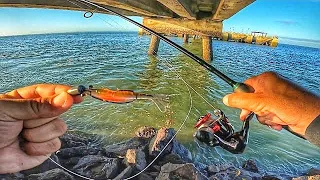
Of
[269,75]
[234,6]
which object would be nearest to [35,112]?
[269,75]

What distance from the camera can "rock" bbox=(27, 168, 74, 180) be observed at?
13.8 ft

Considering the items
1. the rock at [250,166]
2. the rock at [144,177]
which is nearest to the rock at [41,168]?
the rock at [144,177]

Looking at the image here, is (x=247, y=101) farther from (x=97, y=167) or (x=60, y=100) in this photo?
(x=97, y=167)

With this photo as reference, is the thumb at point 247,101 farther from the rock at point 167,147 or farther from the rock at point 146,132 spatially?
the rock at point 146,132

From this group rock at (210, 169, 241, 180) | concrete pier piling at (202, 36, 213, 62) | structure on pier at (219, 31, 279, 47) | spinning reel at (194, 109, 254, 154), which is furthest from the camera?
structure on pier at (219, 31, 279, 47)

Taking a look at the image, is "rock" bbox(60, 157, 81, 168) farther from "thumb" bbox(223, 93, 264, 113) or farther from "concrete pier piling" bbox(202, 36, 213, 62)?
"concrete pier piling" bbox(202, 36, 213, 62)

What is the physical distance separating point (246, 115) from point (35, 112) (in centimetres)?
109

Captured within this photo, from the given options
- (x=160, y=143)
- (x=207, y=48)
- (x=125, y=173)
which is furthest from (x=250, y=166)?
(x=207, y=48)

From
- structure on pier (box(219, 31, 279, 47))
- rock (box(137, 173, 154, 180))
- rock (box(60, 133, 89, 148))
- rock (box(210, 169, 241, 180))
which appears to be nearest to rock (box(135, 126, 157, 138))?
rock (box(60, 133, 89, 148))

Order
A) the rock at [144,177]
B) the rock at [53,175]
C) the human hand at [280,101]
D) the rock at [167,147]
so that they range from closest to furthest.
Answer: the human hand at [280,101] < the rock at [53,175] < the rock at [144,177] < the rock at [167,147]

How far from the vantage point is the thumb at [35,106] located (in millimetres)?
1329

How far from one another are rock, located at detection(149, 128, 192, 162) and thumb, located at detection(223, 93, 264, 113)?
3.67 m

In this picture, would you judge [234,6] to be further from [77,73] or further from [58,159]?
[77,73]

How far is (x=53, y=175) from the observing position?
426cm
